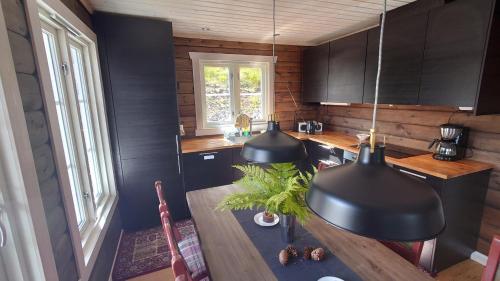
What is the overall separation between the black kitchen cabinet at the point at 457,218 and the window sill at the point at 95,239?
228 centimetres

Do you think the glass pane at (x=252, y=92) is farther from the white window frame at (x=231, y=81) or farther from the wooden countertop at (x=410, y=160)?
the wooden countertop at (x=410, y=160)

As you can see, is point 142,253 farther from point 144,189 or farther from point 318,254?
point 318,254

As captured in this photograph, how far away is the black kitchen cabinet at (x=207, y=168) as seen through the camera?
2779mm

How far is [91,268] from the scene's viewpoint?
1.42 metres

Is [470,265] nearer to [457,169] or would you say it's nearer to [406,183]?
[457,169]

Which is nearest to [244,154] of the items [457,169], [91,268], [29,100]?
[29,100]

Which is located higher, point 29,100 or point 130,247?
point 29,100

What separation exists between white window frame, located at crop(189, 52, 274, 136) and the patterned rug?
1.39 meters

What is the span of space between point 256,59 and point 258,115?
0.83m

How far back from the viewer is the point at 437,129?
7.63 feet

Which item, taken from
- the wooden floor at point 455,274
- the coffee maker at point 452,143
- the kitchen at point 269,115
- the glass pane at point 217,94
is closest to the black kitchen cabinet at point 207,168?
the kitchen at point 269,115

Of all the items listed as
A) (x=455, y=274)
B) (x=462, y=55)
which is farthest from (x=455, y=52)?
(x=455, y=274)

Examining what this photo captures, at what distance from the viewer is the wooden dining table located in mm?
1059

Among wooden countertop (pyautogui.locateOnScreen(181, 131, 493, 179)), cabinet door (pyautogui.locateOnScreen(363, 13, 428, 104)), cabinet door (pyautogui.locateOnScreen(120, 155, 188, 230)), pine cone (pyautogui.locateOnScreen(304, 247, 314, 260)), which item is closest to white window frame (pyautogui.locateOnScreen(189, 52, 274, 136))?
wooden countertop (pyautogui.locateOnScreen(181, 131, 493, 179))
